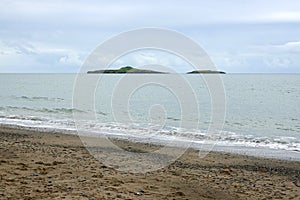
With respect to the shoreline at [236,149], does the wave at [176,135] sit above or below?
above

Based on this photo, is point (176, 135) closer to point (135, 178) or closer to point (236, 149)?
point (236, 149)

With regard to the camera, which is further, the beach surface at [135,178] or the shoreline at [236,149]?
the shoreline at [236,149]

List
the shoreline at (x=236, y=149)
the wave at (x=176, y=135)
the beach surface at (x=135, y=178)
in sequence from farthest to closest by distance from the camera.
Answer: the wave at (x=176, y=135), the shoreline at (x=236, y=149), the beach surface at (x=135, y=178)

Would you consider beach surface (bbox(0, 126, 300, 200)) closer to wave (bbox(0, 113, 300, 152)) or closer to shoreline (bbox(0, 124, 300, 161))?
shoreline (bbox(0, 124, 300, 161))

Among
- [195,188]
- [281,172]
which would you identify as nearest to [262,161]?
[281,172]

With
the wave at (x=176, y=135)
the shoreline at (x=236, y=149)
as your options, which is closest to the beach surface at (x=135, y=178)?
the shoreline at (x=236, y=149)

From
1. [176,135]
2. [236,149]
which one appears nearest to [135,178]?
[236,149]

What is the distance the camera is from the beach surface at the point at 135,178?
307 inches

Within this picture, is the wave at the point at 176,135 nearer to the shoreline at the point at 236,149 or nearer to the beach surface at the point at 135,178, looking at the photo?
the shoreline at the point at 236,149

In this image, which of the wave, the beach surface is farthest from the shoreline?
the beach surface

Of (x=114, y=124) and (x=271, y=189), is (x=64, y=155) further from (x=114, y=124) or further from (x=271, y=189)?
(x=114, y=124)

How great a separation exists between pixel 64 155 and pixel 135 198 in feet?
15.7

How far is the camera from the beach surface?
25.6ft

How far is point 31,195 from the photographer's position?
7297 millimetres
